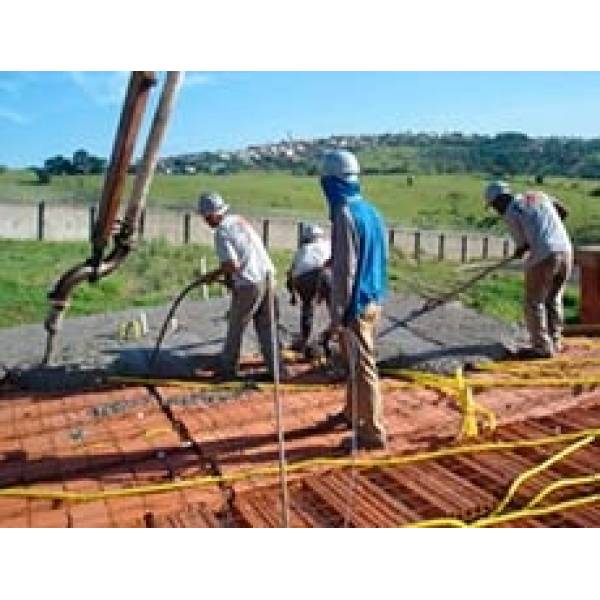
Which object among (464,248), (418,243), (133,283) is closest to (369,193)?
(464,248)

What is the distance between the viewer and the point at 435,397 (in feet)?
17.8

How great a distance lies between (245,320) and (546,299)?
229 centimetres

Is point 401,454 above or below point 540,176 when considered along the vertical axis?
below

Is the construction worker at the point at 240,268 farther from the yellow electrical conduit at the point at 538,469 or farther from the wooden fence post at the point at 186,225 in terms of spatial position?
the wooden fence post at the point at 186,225

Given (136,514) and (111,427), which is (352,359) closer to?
(136,514)

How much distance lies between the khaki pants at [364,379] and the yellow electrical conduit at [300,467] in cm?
19

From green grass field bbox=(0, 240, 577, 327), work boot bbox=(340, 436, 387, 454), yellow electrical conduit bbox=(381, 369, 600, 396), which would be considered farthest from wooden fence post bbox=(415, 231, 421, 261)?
work boot bbox=(340, 436, 387, 454)

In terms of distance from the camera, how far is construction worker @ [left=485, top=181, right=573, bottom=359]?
20.7 feet

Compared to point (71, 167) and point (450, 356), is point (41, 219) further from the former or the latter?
point (450, 356)

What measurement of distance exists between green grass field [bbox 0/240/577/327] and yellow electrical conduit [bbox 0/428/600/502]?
700cm

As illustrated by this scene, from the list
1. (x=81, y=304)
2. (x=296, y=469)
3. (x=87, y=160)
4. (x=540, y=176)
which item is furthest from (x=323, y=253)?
(x=540, y=176)

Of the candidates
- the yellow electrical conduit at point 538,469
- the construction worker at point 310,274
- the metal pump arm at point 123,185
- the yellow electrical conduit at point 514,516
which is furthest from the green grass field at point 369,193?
the yellow electrical conduit at point 514,516

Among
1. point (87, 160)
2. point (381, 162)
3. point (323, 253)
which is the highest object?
point (381, 162)

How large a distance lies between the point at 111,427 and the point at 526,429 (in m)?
2.44
